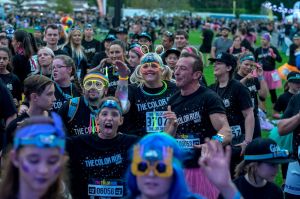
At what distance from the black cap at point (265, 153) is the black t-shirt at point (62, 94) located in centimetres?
327

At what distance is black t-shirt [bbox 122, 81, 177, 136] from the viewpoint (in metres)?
7.51

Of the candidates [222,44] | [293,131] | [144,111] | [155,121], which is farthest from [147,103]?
[222,44]

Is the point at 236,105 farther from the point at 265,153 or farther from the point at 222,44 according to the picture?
the point at 222,44

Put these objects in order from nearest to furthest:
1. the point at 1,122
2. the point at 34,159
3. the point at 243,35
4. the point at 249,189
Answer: the point at 34,159
the point at 249,189
the point at 1,122
the point at 243,35

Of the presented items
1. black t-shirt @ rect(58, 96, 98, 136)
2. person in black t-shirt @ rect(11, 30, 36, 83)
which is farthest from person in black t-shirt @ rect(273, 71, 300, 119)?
person in black t-shirt @ rect(11, 30, 36, 83)

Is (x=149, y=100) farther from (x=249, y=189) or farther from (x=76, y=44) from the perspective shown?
(x=76, y=44)

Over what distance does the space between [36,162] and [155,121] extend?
13.4ft

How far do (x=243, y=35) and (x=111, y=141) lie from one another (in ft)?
50.4

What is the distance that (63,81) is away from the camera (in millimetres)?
8156

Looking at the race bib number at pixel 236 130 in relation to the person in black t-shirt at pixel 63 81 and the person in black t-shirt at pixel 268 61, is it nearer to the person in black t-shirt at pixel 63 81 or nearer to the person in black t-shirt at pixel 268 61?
the person in black t-shirt at pixel 63 81

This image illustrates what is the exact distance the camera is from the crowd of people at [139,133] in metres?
3.65

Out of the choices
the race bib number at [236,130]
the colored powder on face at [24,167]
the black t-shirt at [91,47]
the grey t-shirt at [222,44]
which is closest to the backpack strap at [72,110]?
the race bib number at [236,130]

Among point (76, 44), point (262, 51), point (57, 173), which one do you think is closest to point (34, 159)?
point (57, 173)

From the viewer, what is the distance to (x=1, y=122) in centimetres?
697
